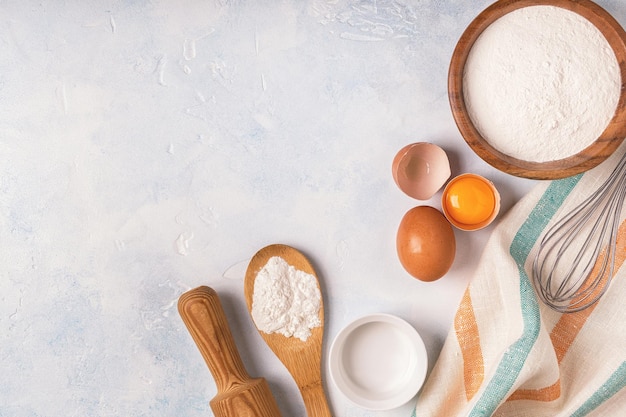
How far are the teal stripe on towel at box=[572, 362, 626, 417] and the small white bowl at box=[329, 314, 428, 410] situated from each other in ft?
0.79

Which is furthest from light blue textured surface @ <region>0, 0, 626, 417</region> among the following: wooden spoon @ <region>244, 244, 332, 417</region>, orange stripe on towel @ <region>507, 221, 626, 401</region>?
orange stripe on towel @ <region>507, 221, 626, 401</region>

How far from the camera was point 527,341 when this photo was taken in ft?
3.02

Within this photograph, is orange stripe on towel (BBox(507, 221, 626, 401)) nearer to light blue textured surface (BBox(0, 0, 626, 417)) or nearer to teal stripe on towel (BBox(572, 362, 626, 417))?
teal stripe on towel (BBox(572, 362, 626, 417))

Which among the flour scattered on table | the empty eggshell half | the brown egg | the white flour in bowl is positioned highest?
the white flour in bowl

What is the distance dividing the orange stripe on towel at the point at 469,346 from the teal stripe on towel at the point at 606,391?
153mm

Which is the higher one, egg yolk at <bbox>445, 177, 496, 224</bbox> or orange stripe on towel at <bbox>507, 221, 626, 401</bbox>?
egg yolk at <bbox>445, 177, 496, 224</bbox>

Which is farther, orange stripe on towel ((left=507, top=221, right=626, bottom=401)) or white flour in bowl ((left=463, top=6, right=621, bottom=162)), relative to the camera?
orange stripe on towel ((left=507, top=221, right=626, bottom=401))

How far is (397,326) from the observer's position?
99 cm

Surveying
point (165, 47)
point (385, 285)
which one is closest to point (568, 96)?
point (385, 285)

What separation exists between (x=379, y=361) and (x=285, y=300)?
184 mm

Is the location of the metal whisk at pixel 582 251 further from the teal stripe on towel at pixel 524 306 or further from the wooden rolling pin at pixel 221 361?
the wooden rolling pin at pixel 221 361

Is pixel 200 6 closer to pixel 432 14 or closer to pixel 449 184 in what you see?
pixel 432 14

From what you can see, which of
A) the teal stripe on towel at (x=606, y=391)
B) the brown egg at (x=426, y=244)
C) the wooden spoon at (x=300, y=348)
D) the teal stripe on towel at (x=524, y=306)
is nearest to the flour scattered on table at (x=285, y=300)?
the wooden spoon at (x=300, y=348)

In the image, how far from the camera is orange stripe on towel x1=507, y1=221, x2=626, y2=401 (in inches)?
37.8
